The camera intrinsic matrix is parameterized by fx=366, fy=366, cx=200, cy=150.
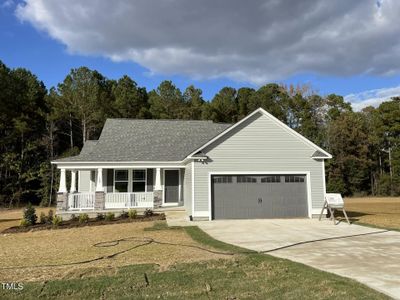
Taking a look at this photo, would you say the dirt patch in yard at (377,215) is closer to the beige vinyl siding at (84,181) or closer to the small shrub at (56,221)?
the small shrub at (56,221)

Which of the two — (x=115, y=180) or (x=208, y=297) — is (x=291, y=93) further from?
(x=208, y=297)

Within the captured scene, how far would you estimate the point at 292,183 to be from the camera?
1775 cm

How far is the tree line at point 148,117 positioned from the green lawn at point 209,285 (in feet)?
90.2

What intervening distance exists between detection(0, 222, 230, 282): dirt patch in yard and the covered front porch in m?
4.55

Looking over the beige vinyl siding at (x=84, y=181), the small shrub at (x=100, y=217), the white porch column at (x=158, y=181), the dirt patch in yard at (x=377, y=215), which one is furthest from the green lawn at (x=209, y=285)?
the beige vinyl siding at (x=84, y=181)

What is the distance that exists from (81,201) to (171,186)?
5.32 meters

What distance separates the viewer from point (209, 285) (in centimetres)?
615

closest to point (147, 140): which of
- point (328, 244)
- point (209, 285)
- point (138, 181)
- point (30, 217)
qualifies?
point (138, 181)

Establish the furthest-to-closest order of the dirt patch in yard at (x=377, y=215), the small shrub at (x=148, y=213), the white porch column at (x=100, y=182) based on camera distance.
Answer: the white porch column at (x=100, y=182), the small shrub at (x=148, y=213), the dirt patch in yard at (x=377, y=215)

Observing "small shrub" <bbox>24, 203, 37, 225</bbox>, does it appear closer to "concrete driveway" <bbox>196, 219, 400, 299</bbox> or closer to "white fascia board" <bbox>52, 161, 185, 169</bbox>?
"white fascia board" <bbox>52, 161, 185, 169</bbox>

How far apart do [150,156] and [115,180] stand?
8.28 feet

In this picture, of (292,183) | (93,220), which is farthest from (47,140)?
(292,183)

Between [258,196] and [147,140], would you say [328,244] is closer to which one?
[258,196]

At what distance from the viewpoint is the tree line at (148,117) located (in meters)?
34.3
